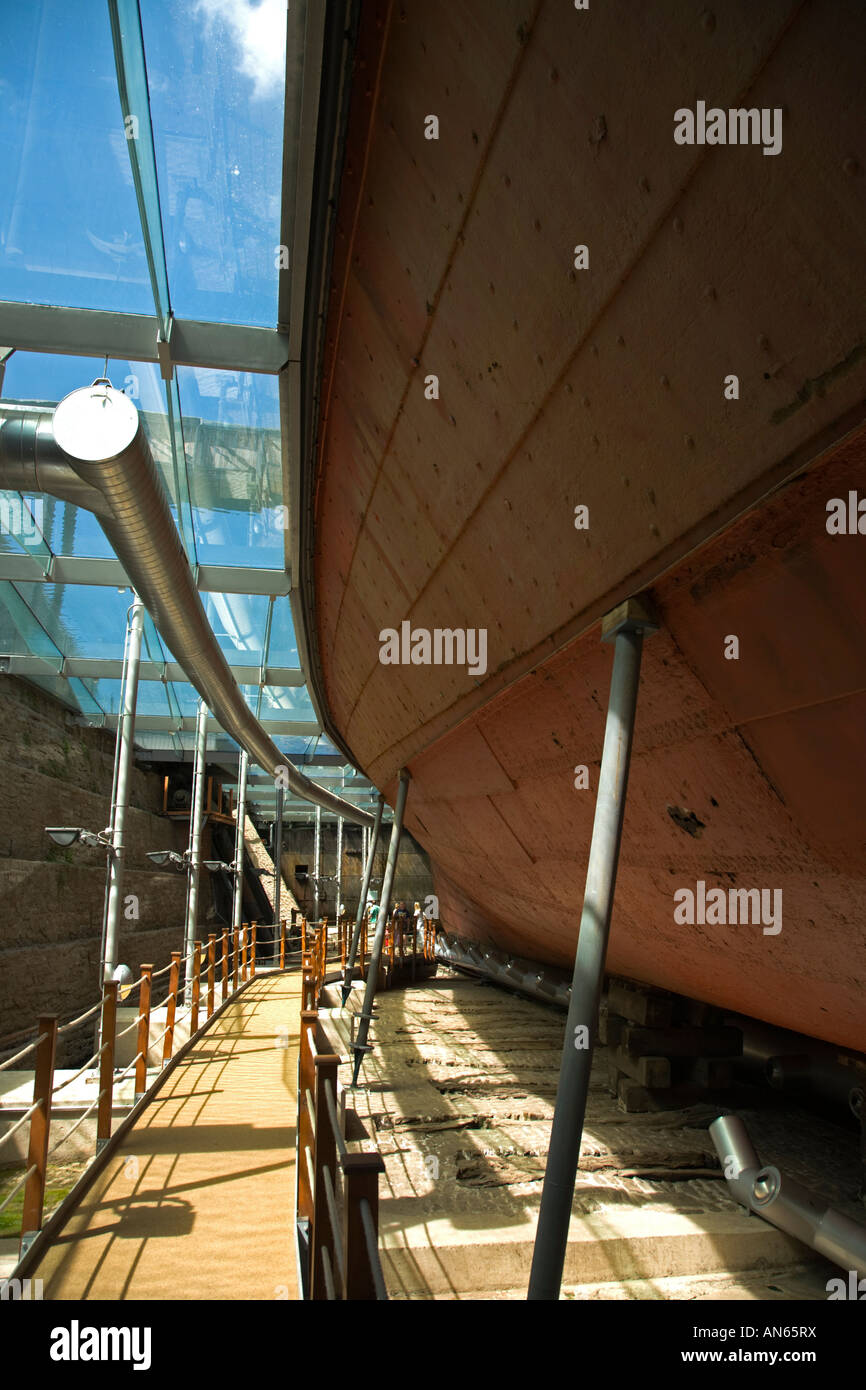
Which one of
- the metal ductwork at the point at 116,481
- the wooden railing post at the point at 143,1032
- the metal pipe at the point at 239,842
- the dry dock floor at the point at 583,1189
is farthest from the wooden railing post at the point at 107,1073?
the metal pipe at the point at 239,842

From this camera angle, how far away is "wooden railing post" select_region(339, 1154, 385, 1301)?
204 centimetres

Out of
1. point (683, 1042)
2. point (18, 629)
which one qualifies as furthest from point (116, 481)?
point (18, 629)

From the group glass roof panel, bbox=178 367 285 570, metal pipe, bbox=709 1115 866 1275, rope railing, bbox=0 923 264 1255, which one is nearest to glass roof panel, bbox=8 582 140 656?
glass roof panel, bbox=178 367 285 570

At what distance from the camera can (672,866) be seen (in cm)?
377

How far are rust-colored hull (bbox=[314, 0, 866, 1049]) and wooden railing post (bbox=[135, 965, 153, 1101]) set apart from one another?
3.87 m

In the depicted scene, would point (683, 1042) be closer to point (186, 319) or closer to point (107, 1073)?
point (107, 1073)

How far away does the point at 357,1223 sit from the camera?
204cm

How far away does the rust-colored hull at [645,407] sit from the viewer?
69.9 inches

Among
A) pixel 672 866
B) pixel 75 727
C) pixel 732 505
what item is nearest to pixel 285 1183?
pixel 672 866

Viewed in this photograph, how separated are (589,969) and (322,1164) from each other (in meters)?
1.39

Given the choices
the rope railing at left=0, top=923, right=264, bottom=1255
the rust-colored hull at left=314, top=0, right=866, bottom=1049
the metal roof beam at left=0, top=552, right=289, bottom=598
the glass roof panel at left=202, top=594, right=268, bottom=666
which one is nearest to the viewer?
the rust-colored hull at left=314, top=0, right=866, bottom=1049

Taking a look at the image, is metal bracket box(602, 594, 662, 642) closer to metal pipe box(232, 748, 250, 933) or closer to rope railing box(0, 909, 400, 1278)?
rope railing box(0, 909, 400, 1278)
